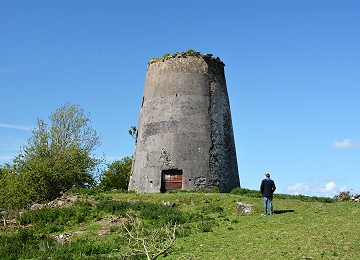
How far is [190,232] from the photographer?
16.3m

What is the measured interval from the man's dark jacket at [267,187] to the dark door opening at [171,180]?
11.6 m

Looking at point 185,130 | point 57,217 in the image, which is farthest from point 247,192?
point 57,217

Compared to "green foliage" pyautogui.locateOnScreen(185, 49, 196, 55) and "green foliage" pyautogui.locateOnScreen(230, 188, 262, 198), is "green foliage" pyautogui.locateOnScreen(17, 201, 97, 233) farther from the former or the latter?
"green foliage" pyautogui.locateOnScreen(185, 49, 196, 55)

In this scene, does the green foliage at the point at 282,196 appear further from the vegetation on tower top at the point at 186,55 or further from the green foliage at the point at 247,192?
the vegetation on tower top at the point at 186,55

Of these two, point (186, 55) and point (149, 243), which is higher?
A: point (186, 55)

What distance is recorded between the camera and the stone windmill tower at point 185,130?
3133 cm

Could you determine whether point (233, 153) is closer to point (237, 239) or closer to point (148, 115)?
point (148, 115)

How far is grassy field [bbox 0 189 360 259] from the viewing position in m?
12.9

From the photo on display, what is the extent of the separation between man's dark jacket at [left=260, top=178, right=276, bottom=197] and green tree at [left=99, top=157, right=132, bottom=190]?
2593 cm

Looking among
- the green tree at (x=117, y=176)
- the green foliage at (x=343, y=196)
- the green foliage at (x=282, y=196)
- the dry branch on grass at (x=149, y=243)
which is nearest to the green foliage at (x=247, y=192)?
the green foliage at (x=282, y=196)

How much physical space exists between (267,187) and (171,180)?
40.0 feet

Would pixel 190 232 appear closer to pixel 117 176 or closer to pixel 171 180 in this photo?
pixel 171 180

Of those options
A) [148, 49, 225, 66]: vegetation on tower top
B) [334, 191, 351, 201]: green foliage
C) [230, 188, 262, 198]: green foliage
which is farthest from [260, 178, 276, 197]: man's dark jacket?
[148, 49, 225, 66]: vegetation on tower top

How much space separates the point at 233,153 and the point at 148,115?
6986mm
